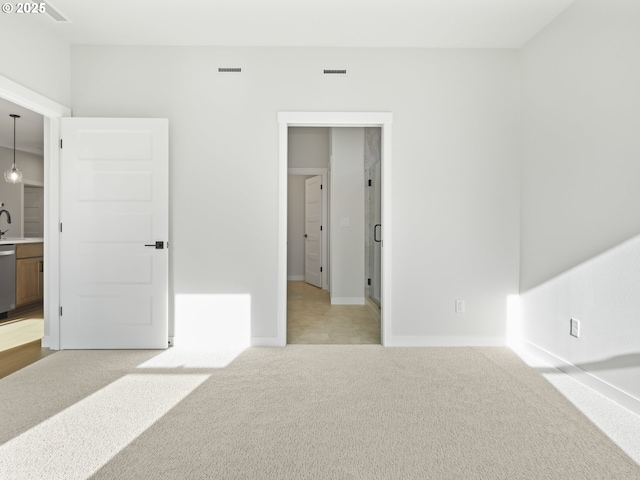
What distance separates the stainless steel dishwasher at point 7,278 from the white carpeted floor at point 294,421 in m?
1.99

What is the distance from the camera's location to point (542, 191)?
319 centimetres

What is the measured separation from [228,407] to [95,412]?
0.79m

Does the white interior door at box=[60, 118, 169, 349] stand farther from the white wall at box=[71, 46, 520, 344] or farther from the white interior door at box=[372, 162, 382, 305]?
the white interior door at box=[372, 162, 382, 305]

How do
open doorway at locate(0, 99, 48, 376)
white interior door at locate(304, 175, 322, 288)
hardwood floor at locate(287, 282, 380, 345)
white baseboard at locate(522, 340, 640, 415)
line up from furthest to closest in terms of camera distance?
1. white interior door at locate(304, 175, 322, 288)
2. hardwood floor at locate(287, 282, 380, 345)
3. open doorway at locate(0, 99, 48, 376)
4. white baseboard at locate(522, 340, 640, 415)

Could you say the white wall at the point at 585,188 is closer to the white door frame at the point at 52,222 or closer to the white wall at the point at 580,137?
the white wall at the point at 580,137

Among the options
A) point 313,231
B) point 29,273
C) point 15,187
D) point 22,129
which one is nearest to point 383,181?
point 313,231

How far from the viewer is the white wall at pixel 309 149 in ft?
21.8

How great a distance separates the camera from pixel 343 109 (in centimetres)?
350

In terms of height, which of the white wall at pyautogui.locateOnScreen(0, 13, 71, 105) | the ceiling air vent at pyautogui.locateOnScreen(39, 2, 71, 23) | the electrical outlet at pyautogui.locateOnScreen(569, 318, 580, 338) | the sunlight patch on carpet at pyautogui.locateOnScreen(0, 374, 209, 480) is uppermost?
the ceiling air vent at pyautogui.locateOnScreen(39, 2, 71, 23)

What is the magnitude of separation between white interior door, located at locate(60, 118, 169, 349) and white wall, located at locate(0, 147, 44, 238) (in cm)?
469

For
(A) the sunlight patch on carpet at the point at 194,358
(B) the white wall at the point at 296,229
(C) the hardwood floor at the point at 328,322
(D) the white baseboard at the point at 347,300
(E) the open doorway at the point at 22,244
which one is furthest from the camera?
(B) the white wall at the point at 296,229

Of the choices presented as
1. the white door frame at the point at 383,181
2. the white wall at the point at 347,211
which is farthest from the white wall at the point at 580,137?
the white wall at the point at 347,211

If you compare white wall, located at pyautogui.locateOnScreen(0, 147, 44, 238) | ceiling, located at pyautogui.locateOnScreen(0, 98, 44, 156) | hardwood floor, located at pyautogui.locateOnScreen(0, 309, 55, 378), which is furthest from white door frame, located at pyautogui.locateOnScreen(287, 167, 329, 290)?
white wall, located at pyautogui.locateOnScreen(0, 147, 44, 238)

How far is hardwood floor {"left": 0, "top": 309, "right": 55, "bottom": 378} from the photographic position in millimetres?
3057
